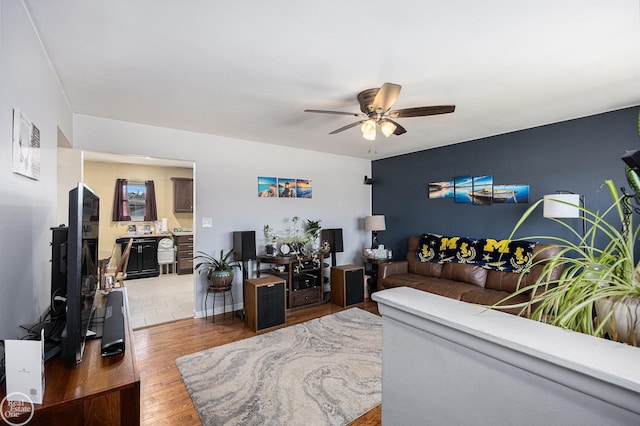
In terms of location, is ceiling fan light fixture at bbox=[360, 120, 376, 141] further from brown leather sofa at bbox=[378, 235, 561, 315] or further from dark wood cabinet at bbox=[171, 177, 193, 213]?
dark wood cabinet at bbox=[171, 177, 193, 213]

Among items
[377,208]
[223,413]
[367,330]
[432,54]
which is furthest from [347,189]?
[223,413]

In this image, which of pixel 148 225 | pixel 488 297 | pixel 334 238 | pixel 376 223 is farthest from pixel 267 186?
pixel 148 225

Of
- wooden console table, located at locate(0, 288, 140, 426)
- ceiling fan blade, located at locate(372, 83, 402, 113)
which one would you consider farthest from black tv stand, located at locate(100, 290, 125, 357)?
ceiling fan blade, located at locate(372, 83, 402, 113)

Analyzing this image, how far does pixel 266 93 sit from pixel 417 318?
7.90 ft

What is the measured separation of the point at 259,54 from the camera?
6.62 ft

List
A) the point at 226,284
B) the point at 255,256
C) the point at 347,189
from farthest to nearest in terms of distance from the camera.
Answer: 1. the point at 347,189
2. the point at 255,256
3. the point at 226,284

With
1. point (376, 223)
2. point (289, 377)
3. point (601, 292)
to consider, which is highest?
point (376, 223)

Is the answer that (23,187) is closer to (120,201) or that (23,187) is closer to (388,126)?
(388,126)

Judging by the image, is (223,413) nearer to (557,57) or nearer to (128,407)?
(128,407)

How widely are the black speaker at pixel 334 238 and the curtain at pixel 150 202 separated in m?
4.23

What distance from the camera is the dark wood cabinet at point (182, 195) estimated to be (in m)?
6.88

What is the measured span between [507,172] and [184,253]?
627 cm

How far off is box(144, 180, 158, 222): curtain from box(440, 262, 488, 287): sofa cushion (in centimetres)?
617

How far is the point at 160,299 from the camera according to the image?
15.6 feet
